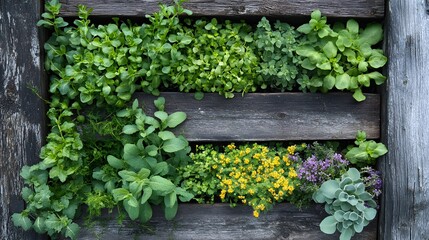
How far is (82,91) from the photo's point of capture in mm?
2859

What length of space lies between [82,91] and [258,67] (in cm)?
101

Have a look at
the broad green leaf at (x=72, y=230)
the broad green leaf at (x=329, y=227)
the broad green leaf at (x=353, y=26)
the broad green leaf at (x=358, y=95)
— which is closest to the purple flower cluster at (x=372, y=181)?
the broad green leaf at (x=329, y=227)

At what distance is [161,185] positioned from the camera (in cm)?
280

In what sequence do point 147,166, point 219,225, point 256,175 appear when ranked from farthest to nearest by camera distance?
point 219,225
point 256,175
point 147,166

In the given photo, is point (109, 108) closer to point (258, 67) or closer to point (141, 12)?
point (141, 12)

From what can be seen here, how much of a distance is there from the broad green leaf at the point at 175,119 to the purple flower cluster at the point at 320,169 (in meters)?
0.75

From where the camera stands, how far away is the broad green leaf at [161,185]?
9.20ft

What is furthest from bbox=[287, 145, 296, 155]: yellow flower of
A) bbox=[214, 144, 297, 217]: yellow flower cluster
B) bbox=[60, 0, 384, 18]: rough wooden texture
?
bbox=[60, 0, 384, 18]: rough wooden texture

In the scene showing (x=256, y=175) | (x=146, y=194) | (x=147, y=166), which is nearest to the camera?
(x=146, y=194)

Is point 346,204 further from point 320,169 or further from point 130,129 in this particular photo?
point 130,129

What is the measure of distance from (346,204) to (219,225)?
2.49 ft

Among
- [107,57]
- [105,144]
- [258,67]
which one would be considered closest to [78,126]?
[105,144]

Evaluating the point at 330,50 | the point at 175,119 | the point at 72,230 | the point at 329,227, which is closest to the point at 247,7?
the point at 330,50

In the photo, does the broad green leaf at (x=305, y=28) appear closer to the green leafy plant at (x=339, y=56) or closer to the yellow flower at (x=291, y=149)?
the green leafy plant at (x=339, y=56)
